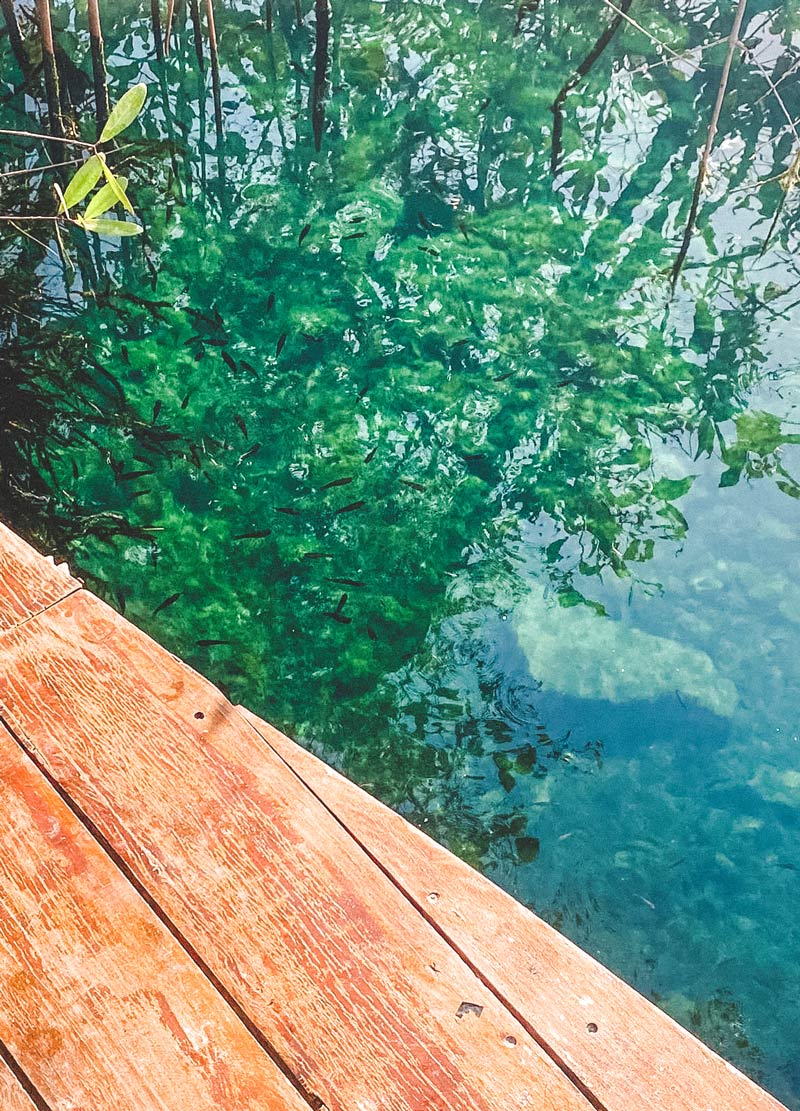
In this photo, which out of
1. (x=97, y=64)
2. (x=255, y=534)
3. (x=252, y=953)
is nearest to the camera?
(x=252, y=953)

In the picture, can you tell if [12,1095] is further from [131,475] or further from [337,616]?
[131,475]

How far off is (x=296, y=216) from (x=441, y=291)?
0.74 meters

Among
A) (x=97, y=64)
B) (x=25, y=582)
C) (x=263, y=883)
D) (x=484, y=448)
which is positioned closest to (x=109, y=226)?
(x=25, y=582)

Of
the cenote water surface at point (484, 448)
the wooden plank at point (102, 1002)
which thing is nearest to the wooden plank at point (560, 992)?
the wooden plank at point (102, 1002)

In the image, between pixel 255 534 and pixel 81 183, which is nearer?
pixel 81 183

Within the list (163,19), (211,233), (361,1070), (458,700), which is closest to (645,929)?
(458,700)

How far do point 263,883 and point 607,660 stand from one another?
5.19 ft

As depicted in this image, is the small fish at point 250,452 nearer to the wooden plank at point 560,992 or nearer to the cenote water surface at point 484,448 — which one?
the cenote water surface at point 484,448

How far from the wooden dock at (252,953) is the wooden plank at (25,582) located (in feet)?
0.46

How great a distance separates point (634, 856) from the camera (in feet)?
7.48

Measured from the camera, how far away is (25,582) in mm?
1625

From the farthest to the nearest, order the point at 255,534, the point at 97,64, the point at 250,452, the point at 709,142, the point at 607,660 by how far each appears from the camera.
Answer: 1. the point at 97,64
2. the point at 250,452
3. the point at 255,534
4. the point at 607,660
5. the point at 709,142

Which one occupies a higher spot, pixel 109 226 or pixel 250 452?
pixel 109 226

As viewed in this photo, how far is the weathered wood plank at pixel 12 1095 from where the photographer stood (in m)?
1.06
